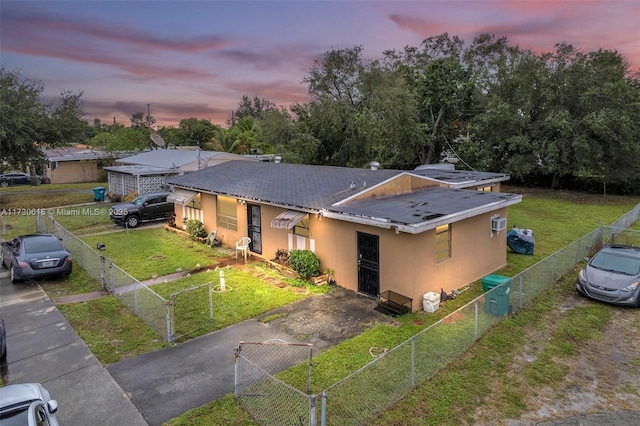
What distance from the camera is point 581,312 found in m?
10.9

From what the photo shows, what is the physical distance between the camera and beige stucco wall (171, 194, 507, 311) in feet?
35.8

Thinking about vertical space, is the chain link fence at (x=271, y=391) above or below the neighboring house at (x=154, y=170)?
below

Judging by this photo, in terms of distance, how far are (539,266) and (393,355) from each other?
6.84 m

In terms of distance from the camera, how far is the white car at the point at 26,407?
5.04 meters

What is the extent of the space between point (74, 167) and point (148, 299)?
4156 cm

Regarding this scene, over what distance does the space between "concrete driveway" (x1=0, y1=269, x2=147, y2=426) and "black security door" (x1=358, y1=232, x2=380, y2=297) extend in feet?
23.0

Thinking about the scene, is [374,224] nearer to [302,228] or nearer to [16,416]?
[302,228]

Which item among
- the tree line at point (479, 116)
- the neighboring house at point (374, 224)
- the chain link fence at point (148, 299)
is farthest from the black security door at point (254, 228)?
the tree line at point (479, 116)

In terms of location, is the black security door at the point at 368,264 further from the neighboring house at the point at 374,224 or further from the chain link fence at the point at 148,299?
the chain link fence at the point at 148,299

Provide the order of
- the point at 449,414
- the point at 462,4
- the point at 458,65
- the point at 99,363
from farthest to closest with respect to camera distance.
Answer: the point at 458,65
the point at 462,4
the point at 99,363
the point at 449,414

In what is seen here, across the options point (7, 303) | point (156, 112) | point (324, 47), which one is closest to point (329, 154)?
point (324, 47)

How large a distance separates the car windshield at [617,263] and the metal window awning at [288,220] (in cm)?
935

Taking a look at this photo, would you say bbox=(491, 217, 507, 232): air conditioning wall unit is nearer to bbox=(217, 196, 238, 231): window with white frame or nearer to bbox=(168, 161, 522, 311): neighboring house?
bbox=(168, 161, 522, 311): neighboring house

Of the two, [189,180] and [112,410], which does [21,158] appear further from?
[112,410]
